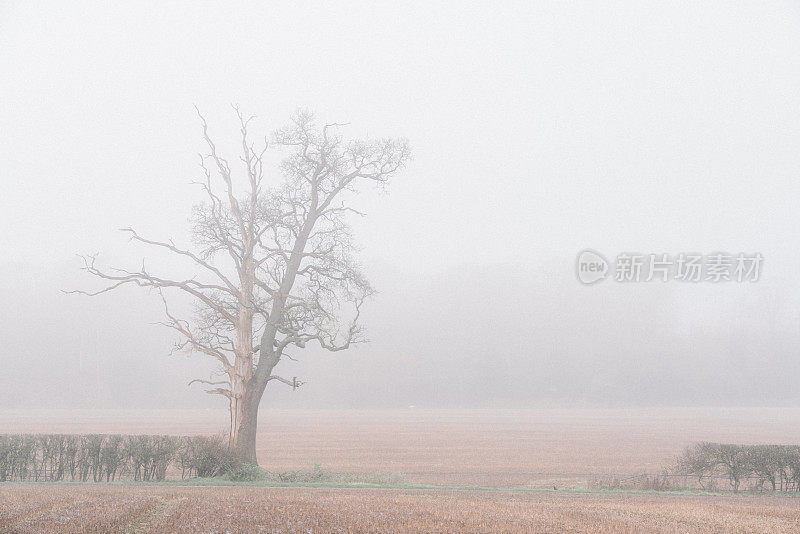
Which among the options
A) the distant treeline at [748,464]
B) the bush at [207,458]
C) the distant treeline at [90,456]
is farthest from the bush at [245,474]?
the distant treeline at [748,464]

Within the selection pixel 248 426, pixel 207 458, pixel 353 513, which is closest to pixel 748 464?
pixel 353 513

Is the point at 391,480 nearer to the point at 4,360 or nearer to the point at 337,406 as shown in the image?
the point at 337,406

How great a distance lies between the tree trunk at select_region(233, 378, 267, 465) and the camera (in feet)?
78.2

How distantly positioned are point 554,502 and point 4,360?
13136cm

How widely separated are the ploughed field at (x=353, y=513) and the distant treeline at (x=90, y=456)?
10.3 feet

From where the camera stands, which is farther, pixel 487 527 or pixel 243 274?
pixel 243 274

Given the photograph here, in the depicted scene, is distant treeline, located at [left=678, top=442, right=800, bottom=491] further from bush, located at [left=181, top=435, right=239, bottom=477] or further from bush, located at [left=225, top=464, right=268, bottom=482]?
bush, located at [left=181, top=435, right=239, bottom=477]

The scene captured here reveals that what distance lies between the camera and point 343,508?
14094 mm

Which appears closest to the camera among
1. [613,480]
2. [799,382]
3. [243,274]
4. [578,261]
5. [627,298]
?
[613,480]

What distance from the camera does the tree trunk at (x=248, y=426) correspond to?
23828 mm

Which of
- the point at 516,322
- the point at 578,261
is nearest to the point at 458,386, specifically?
the point at 516,322

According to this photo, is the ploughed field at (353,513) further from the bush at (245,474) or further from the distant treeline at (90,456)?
the bush at (245,474)

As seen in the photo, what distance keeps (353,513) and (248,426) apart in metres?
12.1

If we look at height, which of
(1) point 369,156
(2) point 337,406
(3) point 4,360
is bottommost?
(2) point 337,406
